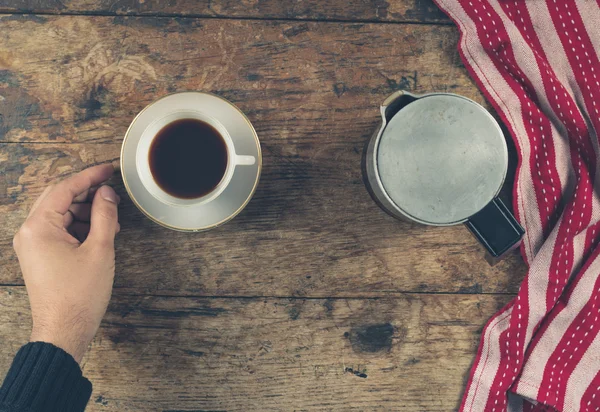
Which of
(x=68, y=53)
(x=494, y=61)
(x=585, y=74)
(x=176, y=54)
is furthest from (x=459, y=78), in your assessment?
(x=68, y=53)

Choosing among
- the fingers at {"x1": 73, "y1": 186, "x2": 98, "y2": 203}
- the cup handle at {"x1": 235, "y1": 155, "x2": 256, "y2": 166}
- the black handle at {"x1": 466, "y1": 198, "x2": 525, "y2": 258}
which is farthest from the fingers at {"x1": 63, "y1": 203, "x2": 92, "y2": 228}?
the black handle at {"x1": 466, "y1": 198, "x2": 525, "y2": 258}

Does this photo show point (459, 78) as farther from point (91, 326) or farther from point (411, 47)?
point (91, 326)

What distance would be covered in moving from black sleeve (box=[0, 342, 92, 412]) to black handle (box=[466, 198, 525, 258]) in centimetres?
53

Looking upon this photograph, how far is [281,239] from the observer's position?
724 millimetres

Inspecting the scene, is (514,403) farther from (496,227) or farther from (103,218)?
(103,218)

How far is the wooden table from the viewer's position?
71 centimetres

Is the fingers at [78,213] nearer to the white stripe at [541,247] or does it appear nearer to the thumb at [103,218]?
the thumb at [103,218]

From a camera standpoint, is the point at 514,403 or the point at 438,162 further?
the point at 514,403

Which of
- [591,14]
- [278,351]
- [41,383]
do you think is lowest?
[41,383]

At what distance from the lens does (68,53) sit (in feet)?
2.33

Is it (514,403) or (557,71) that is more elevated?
(557,71)

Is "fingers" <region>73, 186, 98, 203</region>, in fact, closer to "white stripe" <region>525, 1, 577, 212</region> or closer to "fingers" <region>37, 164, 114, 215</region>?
"fingers" <region>37, 164, 114, 215</region>

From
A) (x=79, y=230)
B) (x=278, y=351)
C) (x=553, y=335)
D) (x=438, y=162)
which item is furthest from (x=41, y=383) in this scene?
(x=553, y=335)

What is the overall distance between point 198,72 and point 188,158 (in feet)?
0.47
